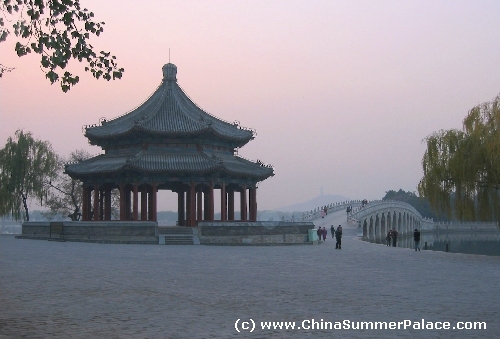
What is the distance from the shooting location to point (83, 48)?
9.18 m

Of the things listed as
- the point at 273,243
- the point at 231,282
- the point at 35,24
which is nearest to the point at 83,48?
the point at 35,24

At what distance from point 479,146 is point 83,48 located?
20.6m

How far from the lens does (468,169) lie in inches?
1030

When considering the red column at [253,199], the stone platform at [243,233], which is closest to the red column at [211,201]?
the red column at [253,199]

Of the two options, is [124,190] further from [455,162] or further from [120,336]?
[120,336]

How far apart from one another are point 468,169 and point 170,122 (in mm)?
22679

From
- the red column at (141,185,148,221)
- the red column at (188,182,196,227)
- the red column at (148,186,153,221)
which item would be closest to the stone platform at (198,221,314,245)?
the red column at (188,182,196,227)

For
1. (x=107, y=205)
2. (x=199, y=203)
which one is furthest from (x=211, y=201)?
(x=107, y=205)

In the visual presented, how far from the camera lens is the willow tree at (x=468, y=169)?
25953 mm

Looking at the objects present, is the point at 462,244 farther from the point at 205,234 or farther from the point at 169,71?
the point at 205,234

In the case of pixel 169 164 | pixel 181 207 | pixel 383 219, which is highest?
pixel 169 164

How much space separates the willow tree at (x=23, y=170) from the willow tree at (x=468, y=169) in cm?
3358

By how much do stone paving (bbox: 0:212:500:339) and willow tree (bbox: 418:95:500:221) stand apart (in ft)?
18.2

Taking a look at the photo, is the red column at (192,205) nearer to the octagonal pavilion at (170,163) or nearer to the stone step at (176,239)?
the octagonal pavilion at (170,163)
